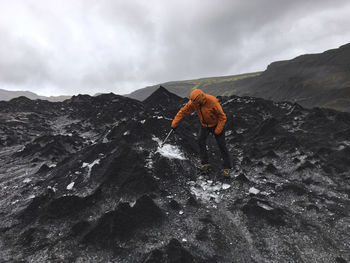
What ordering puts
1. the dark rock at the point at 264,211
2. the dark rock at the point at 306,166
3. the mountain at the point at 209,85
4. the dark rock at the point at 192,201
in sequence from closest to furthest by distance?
the dark rock at the point at 264,211, the dark rock at the point at 192,201, the dark rock at the point at 306,166, the mountain at the point at 209,85

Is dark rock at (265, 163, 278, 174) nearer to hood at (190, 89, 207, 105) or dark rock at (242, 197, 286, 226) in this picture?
dark rock at (242, 197, 286, 226)

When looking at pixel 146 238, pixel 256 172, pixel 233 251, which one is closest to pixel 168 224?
pixel 146 238

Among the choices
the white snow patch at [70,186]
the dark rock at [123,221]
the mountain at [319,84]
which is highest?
the white snow patch at [70,186]

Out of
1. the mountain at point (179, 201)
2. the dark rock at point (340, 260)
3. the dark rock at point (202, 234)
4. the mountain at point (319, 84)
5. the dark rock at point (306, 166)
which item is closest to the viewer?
the dark rock at point (340, 260)

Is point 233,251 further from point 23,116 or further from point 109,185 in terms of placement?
point 23,116

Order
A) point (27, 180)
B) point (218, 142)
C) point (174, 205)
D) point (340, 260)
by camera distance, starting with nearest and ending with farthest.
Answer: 1. point (340, 260)
2. point (174, 205)
3. point (218, 142)
4. point (27, 180)

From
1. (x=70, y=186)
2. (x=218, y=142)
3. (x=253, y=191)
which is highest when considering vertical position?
(x=218, y=142)

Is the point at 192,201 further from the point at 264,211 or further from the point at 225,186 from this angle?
the point at 264,211

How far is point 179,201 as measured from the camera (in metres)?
6.64

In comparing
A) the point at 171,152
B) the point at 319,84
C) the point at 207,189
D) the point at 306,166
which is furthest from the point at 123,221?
the point at 319,84

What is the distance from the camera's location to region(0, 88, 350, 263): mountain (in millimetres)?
4844

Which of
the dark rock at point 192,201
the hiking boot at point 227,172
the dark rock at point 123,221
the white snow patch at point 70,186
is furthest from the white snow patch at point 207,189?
the white snow patch at point 70,186

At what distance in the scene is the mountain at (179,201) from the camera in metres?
4.84

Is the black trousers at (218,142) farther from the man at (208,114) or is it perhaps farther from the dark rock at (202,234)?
the dark rock at (202,234)
